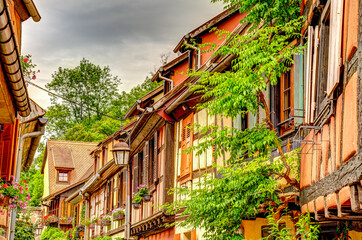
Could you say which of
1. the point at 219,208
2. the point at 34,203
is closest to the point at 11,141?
the point at 219,208

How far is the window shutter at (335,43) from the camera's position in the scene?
642 cm

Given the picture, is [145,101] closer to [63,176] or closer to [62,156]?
[62,156]

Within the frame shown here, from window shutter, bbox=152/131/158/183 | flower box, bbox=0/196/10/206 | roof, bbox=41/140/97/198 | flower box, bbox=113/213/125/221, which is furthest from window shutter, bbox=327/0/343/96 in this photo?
roof, bbox=41/140/97/198

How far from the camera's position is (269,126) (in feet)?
32.3

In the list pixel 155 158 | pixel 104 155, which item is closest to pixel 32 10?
pixel 155 158

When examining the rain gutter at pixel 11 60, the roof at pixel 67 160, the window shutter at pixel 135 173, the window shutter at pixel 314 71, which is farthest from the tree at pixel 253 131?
the roof at pixel 67 160

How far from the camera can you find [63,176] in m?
46.8

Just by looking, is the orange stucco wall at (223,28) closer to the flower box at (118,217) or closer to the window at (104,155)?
the flower box at (118,217)

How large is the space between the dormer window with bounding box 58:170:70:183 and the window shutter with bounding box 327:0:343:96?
41.4 m

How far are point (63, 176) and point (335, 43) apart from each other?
41867mm

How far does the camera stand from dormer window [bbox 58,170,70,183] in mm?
46625

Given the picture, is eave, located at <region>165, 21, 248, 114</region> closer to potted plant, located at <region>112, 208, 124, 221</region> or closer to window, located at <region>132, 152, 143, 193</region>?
window, located at <region>132, 152, 143, 193</region>

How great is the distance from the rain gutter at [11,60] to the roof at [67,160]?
37.2 m

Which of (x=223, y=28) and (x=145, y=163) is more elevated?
(x=223, y=28)
